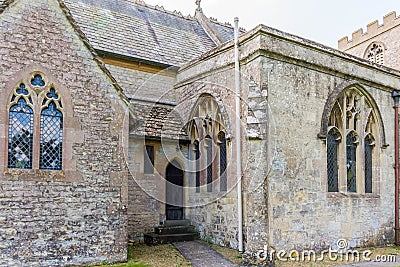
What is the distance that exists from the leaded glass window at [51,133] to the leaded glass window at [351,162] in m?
8.20

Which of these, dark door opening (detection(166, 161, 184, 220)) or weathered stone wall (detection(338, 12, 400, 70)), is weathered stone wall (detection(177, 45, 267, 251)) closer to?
dark door opening (detection(166, 161, 184, 220))

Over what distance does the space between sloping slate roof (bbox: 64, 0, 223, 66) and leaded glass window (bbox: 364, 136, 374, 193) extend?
272 inches

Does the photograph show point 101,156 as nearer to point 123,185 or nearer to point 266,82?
point 123,185

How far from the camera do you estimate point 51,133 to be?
8.46 metres

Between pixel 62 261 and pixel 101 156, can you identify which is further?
pixel 101 156

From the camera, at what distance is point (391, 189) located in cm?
1255

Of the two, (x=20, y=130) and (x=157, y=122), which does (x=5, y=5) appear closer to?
(x=20, y=130)

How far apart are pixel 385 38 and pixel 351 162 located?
1367 cm

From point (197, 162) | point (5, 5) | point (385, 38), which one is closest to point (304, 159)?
point (197, 162)

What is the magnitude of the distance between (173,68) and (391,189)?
8.39 metres

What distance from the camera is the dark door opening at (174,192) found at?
1209 centimetres

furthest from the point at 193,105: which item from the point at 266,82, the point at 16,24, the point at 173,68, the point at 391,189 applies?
the point at 391,189

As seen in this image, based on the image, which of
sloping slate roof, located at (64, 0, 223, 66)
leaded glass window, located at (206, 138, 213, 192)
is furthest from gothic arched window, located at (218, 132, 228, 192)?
sloping slate roof, located at (64, 0, 223, 66)

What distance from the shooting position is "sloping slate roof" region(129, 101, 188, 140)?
449 inches
